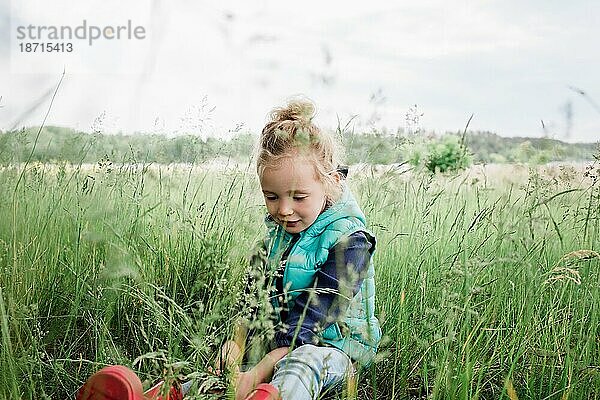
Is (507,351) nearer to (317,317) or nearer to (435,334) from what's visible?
(435,334)

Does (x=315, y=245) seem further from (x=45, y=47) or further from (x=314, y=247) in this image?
(x=45, y=47)

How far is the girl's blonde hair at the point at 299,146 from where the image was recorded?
1.38 meters

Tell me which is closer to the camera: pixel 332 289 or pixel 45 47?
pixel 332 289

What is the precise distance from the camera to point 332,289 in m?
1.28

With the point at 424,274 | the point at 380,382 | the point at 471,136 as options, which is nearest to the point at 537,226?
the point at 424,274

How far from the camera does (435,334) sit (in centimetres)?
135

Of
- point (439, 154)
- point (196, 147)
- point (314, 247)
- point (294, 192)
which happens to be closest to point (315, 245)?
point (314, 247)

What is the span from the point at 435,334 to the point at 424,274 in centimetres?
14

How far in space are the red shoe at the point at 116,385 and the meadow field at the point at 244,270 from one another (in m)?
0.09

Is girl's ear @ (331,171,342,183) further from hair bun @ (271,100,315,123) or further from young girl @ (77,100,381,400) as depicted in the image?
hair bun @ (271,100,315,123)

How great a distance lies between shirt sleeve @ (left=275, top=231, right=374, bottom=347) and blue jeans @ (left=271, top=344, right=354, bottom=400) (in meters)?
0.05

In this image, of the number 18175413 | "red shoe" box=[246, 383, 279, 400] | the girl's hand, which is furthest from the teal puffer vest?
the number 18175413

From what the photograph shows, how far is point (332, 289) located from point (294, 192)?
20 cm

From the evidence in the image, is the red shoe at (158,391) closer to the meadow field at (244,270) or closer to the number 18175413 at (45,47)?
the meadow field at (244,270)
